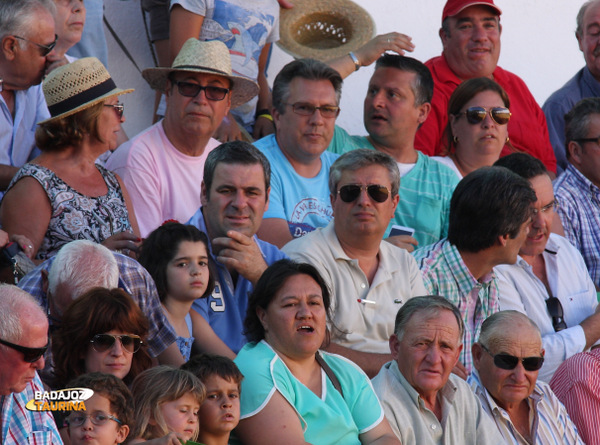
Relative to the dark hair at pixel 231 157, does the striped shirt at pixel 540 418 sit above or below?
below

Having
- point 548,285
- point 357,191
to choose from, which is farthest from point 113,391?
point 548,285

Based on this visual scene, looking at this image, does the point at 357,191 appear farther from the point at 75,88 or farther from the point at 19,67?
the point at 19,67

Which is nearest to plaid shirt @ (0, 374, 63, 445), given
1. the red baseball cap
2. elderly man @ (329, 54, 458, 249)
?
elderly man @ (329, 54, 458, 249)

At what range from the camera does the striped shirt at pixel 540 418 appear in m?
4.11

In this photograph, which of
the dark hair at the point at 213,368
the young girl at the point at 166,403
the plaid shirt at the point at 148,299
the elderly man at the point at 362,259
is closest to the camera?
the young girl at the point at 166,403

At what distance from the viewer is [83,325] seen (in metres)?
3.16

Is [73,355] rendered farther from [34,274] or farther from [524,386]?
[524,386]

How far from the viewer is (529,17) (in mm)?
7781

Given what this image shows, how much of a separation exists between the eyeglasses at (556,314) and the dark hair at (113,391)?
8.55 ft

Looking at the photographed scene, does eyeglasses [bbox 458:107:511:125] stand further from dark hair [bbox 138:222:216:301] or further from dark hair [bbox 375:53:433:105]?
dark hair [bbox 138:222:216:301]

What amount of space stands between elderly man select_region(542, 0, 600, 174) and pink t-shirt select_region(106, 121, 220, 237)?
2.85 m

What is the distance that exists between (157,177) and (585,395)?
6.93 feet

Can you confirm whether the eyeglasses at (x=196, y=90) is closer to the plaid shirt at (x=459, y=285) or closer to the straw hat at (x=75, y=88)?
the straw hat at (x=75, y=88)

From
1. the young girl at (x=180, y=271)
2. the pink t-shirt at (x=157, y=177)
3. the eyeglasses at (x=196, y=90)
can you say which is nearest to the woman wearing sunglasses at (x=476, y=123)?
the eyeglasses at (x=196, y=90)
